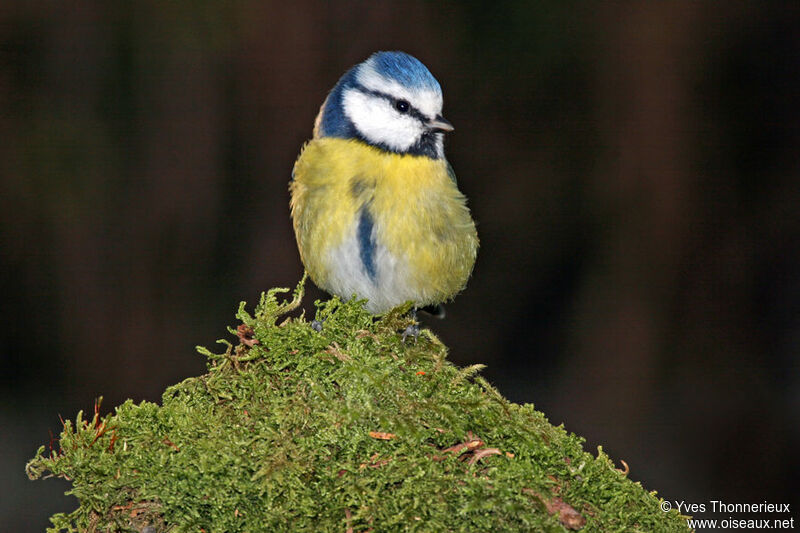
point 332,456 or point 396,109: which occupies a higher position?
point 396,109

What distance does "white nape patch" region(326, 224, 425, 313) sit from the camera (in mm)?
2980

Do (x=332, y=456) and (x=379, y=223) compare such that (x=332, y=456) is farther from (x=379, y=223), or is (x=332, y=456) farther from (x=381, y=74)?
(x=381, y=74)

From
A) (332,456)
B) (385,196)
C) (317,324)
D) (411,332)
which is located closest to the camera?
(332,456)

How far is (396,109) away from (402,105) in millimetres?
26

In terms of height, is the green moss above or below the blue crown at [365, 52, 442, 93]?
below

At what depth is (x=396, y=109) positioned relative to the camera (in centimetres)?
301

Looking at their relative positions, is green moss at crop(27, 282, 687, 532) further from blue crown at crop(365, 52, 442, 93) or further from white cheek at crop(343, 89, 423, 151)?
blue crown at crop(365, 52, 442, 93)

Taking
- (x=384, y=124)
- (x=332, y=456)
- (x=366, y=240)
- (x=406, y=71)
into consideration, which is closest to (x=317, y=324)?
(x=332, y=456)

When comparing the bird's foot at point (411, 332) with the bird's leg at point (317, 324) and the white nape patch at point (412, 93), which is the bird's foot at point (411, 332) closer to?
the bird's leg at point (317, 324)

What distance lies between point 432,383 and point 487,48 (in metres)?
4.25

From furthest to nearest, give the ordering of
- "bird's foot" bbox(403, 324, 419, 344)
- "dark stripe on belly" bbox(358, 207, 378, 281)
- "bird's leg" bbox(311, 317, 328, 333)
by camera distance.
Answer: "dark stripe on belly" bbox(358, 207, 378, 281), "bird's foot" bbox(403, 324, 419, 344), "bird's leg" bbox(311, 317, 328, 333)

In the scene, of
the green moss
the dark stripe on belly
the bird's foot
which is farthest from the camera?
the dark stripe on belly

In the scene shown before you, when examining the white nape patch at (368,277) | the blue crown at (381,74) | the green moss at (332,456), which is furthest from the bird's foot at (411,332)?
the blue crown at (381,74)

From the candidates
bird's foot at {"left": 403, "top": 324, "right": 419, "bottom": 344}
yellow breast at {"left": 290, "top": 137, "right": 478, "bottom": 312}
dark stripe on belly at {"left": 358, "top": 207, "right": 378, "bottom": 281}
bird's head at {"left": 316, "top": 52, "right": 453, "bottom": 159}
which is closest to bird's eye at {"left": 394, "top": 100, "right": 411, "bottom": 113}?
bird's head at {"left": 316, "top": 52, "right": 453, "bottom": 159}
